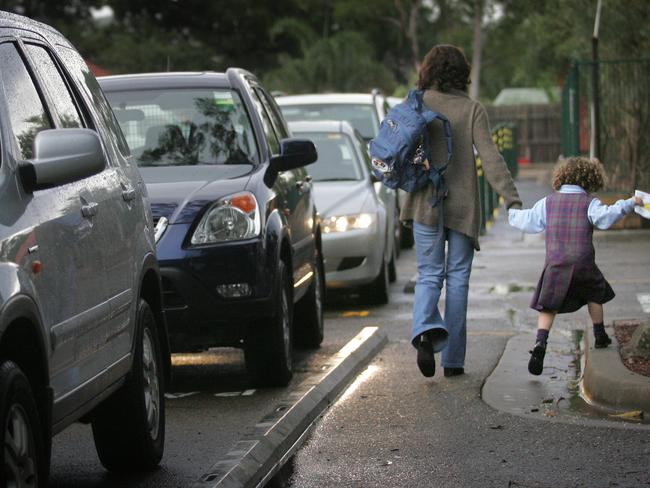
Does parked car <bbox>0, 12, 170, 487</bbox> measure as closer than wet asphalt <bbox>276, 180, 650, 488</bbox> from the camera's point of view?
Yes

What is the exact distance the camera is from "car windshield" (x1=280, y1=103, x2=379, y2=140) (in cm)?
1856

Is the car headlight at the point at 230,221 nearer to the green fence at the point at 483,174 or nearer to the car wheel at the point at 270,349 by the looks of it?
the car wheel at the point at 270,349

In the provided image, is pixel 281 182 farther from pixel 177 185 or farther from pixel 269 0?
pixel 269 0

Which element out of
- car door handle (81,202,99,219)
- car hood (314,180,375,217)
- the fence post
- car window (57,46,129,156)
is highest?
car window (57,46,129,156)

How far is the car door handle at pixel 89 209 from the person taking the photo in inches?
223

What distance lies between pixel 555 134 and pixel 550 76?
15.4 m

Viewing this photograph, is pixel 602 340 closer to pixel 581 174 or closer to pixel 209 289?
pixel 581 174

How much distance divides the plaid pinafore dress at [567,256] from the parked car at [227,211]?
5.02 ft

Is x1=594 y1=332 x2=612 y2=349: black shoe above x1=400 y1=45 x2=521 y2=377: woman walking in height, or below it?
below

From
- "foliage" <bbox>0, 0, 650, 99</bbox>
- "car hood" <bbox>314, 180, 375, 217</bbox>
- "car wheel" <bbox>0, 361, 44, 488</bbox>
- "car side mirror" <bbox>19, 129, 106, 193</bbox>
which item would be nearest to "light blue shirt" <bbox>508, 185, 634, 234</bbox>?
"car side mirror" <bbox>19, 129, 106, 193</bbox>

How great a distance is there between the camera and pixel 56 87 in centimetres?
612

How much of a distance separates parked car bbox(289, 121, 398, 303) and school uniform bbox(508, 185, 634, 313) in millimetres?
4453

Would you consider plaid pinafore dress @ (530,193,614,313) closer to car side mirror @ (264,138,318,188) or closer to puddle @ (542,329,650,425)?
puddle @ (542,329,650,425)

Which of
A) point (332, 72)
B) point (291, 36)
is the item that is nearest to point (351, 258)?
point (332, 72)
